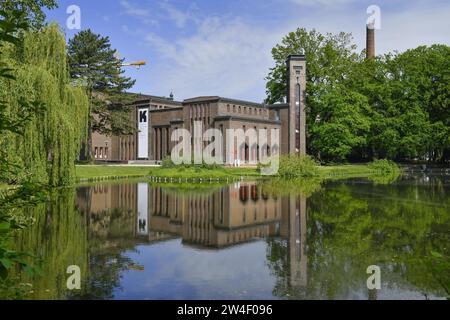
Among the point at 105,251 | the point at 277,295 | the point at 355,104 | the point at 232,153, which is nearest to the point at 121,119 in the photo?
the point at 232,153

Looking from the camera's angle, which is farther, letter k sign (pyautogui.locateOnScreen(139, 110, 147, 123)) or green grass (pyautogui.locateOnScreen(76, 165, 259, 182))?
letter k sign (pyautogui.locateOnScreen(139, 110, 147, 123))

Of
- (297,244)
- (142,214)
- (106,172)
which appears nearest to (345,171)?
(106,172)

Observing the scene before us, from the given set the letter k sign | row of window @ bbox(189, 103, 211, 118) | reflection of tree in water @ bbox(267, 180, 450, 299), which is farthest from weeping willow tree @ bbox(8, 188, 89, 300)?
the letter k sign

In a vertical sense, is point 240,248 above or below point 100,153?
below

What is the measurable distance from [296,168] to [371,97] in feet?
81.6

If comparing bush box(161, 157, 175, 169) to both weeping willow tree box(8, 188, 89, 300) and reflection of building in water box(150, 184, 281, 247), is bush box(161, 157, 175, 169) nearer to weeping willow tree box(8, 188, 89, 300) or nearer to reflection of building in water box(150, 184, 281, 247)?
reflection of building in water box(150, 184, 281, 247)

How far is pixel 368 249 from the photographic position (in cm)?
1177

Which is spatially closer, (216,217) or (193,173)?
(216,217)

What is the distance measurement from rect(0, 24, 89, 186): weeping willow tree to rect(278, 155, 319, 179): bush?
24.4 metres

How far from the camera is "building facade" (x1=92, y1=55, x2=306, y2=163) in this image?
60.7 meters

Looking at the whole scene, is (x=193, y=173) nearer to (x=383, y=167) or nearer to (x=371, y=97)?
(x=383, y=167)

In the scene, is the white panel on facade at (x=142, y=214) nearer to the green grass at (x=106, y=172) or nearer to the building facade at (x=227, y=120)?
the green grass at (x=106, y=172)

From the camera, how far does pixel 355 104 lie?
5962 cm

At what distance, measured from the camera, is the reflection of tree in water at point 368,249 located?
8.21 meters
